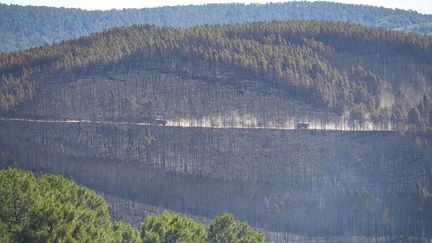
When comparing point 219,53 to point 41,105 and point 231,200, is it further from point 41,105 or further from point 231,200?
point 231,200

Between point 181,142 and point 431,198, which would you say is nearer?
point 431,198

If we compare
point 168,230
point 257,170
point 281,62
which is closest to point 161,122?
point 257,170

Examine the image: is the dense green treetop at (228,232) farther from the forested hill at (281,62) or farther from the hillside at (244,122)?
the forested hill at (281,62)

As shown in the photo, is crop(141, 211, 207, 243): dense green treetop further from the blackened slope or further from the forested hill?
the forested hill

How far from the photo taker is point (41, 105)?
14462 centimetres

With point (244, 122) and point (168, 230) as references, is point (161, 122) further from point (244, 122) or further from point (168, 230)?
point (168, 230)

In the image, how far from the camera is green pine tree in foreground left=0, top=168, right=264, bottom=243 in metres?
61.5

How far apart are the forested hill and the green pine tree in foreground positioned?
63296 millimetres

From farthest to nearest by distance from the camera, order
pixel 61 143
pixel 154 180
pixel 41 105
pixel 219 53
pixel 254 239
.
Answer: pixel 219 53
pixel 41 105
pixel 61 143
pixel 154 180
pixel 254 239

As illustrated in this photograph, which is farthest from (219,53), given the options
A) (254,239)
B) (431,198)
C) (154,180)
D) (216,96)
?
(254,239)

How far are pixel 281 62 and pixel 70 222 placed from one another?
311ft

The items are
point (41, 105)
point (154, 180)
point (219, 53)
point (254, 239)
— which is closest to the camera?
point (254, 239)

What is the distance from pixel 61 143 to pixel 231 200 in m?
25.3

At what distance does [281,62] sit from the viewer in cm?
15500
